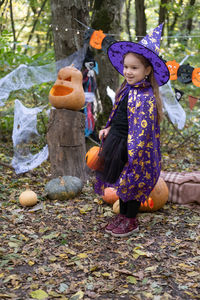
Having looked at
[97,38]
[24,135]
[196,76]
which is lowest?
[24,135]

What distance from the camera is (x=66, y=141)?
14.9ft

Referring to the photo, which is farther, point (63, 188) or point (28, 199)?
point (63, 188)

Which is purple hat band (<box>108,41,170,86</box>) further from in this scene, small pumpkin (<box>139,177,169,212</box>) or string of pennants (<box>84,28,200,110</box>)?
string of pennants (<box>84,28,200,110</box>)

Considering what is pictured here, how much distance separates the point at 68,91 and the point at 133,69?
1.63m

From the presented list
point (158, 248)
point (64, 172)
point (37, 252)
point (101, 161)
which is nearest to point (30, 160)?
point (64, 172)

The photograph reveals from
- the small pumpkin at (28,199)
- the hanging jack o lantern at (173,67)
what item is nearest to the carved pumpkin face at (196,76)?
the hanging jack o lantern at (173,67)

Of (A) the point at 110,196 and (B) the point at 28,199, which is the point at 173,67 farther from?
(B) the point at 28,199

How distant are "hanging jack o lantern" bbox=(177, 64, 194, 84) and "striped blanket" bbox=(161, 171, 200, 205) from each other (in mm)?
1420

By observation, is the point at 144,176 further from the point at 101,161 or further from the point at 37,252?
the point at 37,252

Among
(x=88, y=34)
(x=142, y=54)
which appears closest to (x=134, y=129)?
(x=142, y=54)

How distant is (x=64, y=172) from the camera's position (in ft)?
15.3

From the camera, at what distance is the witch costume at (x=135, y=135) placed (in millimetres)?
3104

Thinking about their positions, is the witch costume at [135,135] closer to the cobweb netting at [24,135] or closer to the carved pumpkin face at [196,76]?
the carved pumpkin face at [196,76]

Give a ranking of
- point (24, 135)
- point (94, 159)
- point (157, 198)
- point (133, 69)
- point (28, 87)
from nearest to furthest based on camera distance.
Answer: point (133, 69) → point (94, 159) → point (157, 198) → point (28, 87) → point (24, 135)
